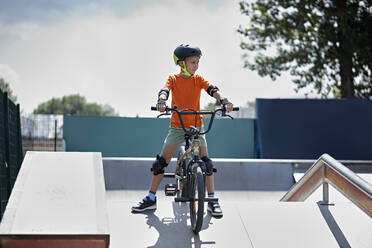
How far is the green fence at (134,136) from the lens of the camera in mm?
17844

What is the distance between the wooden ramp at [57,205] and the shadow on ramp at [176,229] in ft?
2.51

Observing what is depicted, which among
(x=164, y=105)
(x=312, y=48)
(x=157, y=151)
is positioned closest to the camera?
(x=164, y=105)

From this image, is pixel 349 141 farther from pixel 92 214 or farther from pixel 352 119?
pixel 92 214

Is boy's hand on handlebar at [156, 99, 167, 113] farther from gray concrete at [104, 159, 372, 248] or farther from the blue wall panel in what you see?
the blue wall panel

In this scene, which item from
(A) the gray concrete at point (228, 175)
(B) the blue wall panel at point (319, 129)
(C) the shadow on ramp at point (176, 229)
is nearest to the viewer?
(C) the shadow on ramp at point (176, 229)

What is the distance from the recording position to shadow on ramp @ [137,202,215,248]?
4.52 meters

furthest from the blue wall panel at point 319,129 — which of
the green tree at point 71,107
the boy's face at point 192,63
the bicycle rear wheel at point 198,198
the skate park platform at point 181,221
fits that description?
the green tree at point 71,107

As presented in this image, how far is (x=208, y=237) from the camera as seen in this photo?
15.4 feet

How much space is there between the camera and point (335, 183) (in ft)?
18.0

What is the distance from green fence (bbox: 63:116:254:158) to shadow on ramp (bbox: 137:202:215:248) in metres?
12.2

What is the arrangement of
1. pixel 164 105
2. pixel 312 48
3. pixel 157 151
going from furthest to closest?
pixel 312 48 < pixel 157 151 < pixel 164 105

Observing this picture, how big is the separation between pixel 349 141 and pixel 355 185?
1209 cm

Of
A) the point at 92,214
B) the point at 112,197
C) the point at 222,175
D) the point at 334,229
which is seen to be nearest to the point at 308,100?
the point at 222,175

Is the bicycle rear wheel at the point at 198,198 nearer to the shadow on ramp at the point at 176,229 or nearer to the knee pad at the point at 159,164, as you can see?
the shadow on ramp at the point at 176,229
